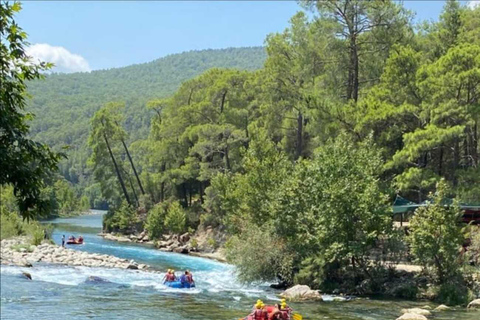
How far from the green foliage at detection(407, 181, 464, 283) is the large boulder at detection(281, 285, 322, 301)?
15.7ft

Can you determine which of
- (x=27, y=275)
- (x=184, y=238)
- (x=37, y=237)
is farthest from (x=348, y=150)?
(x=37, y=237)

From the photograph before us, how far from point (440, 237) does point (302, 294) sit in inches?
260

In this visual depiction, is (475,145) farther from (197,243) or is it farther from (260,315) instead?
(197,243)

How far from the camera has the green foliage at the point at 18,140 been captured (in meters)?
7.02

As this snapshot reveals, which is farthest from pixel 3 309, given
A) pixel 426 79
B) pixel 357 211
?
pixel 426 79

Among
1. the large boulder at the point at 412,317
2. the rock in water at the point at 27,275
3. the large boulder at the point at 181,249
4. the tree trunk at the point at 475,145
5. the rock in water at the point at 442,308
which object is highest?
the tree trunk at the point at 475,145

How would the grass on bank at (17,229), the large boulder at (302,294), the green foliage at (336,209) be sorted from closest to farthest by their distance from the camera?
the large boulder at (302,294) → the green foliage at (336,209) → the grass on bank at (17,229)

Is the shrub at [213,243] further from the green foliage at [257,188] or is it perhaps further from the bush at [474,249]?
the bush at [474,249]

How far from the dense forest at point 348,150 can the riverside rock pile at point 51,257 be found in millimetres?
8476

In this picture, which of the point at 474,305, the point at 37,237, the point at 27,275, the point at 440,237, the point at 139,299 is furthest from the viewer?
the point at 37,237

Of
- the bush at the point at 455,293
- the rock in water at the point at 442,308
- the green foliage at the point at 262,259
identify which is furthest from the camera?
the green foliage at the point at 262,259

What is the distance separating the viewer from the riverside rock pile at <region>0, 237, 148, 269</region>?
37.1 metres

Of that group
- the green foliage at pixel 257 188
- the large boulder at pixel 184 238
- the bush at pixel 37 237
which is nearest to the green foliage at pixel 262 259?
the green foliage at pixel 257 188

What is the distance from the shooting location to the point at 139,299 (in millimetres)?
25312
